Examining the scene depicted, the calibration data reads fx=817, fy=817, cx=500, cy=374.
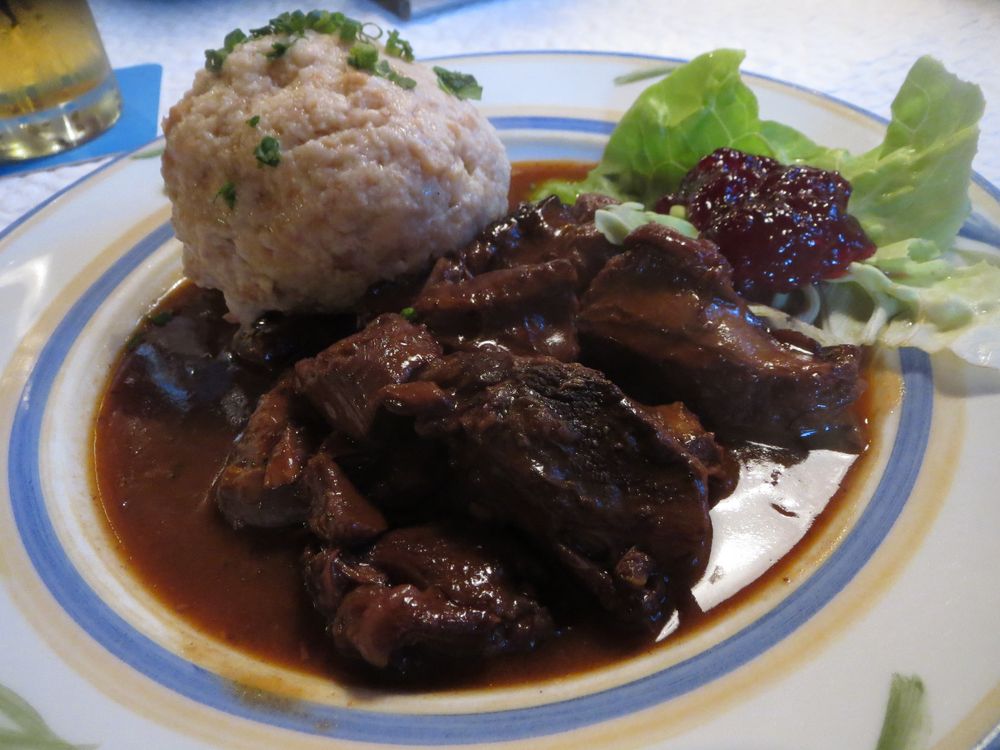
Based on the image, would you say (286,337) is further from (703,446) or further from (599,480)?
(703,446)

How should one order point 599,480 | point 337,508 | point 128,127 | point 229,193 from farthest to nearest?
1. point 128,127
2. point 229,193
3. point 337,508
4. point 599,480

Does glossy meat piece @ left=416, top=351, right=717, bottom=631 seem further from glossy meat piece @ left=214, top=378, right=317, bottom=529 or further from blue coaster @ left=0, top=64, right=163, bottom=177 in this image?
blue coaster @ left=0, top=64, right=163, bottom=177

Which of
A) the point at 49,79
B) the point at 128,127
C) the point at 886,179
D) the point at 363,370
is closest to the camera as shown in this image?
the point at 363,370

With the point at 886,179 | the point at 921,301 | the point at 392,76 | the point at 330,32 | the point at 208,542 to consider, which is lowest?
the point at 208,542

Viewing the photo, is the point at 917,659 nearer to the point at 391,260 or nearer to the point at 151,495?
the point at 391,260

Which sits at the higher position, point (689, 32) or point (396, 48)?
point (396, 48)

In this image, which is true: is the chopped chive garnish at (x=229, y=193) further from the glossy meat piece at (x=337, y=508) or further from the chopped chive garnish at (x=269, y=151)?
the glossy meat piece at (x=337, y=508)

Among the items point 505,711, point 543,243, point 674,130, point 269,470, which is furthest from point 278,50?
point 505,711

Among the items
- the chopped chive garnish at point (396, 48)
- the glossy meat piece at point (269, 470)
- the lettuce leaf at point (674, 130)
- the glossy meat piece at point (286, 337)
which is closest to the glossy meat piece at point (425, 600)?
the glossy meat piece at point (269, 470)
